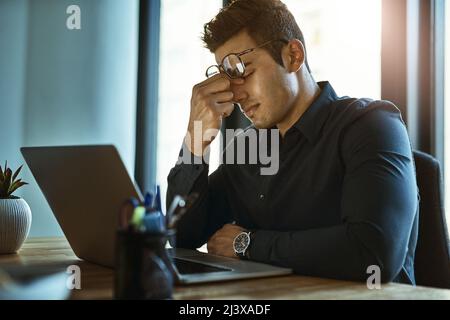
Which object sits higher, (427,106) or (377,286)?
(427,106)

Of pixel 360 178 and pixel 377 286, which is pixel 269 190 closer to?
pixel 360 178

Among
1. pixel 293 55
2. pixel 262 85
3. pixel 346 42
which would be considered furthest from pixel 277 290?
pixel 346 42

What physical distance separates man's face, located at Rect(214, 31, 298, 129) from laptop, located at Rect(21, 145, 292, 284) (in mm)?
484

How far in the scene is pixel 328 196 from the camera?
1407mm

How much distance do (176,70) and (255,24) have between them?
5.12 ft

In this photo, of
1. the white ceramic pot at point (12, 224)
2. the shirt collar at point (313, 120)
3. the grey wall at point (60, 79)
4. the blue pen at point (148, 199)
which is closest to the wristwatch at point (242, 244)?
the shirt collar at point (313, 120)

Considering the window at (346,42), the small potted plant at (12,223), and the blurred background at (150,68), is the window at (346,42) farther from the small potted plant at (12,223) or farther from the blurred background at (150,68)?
the small potted plant at (12,223)

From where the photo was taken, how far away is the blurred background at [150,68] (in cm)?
186

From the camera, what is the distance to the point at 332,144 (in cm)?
140

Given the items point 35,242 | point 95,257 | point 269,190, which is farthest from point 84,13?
point 95,257

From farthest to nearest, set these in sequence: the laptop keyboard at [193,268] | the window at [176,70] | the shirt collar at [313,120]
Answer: the window at [176,70] < the shirt collar at [313,120] < the laptop keyboard at [193,268]

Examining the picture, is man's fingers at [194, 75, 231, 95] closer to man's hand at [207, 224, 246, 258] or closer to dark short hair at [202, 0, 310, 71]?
dark short hair at [202, 0, 310, 71]

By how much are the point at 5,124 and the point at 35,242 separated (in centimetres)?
91

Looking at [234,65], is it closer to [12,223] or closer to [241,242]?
[241,242]
